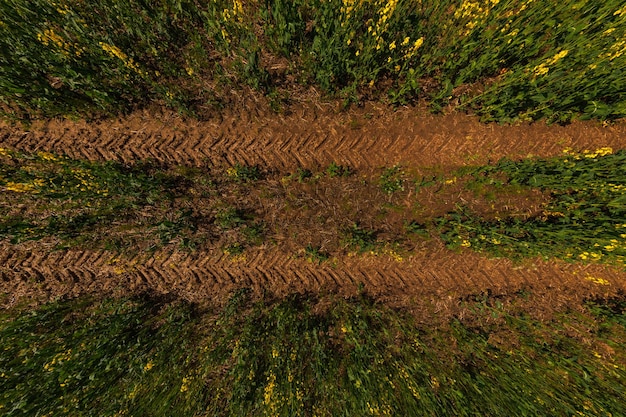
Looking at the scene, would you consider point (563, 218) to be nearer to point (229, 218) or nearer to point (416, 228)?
point (416, 228)

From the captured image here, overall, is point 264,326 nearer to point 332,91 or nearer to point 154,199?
point 154,199

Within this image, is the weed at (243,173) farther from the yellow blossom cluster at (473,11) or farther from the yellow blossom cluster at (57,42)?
the yellow blossom cluster at (473,11)

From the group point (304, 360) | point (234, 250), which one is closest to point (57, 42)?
point (234, 250)

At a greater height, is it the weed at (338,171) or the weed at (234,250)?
the weed at (338,171)

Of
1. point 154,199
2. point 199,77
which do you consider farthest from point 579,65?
point 154,199

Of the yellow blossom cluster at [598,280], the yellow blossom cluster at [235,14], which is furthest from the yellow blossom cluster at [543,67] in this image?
the yellow blossom cluster at [235,14]

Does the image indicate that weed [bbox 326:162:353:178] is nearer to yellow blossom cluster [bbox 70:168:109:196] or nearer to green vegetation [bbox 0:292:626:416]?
green vegetation [bbox 0:292:626:416]
